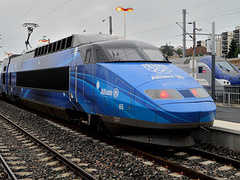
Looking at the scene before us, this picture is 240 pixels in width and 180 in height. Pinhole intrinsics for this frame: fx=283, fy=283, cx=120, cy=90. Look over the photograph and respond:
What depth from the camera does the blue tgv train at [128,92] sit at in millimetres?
6098

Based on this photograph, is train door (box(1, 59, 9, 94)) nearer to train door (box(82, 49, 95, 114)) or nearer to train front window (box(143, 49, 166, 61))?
train door (box(82, 49, 95, 114))

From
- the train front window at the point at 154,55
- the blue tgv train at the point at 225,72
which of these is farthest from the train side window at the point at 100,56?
the blue tgv train at the point at 225,72

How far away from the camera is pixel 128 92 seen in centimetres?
648

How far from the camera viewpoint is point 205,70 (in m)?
21.1

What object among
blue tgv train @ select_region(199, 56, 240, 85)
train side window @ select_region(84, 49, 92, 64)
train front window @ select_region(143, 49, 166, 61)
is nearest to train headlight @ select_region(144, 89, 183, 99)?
train front window @ select_region(143, 49, 166, 61)

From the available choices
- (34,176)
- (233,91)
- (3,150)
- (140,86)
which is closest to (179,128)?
(140,86)

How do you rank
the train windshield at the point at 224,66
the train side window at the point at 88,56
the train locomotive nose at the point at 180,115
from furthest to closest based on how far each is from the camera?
the train windshield at the point at 224,66 → the train side window at the point at 88,56 → the train locomotive nose at the point at 180,115

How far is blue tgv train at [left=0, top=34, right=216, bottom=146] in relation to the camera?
6.10 metres

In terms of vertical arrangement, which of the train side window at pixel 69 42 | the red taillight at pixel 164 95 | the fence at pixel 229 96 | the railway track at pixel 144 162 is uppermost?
the train side window at pixel 69 42

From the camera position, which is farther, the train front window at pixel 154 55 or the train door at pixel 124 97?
the train front window at pixel 154 55

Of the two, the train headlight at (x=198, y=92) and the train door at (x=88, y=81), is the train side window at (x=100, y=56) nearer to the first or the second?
the train door at (x=88, y=81)

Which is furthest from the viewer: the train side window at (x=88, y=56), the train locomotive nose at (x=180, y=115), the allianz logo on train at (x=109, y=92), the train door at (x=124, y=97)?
the train side window at (x=88, y=56)

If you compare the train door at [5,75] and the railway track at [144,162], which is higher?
the train door at [5,75]

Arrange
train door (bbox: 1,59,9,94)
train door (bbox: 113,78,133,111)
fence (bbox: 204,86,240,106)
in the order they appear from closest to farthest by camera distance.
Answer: train door (bbox: 113,78,133,111) < fence (bbox: 204,86,240,106) < train door (bbox: 1,59,9,94)
